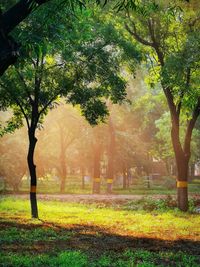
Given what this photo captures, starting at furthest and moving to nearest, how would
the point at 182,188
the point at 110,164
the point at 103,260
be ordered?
1. the point at 110,164
2. the point at 182,188
3. the point at 103,260

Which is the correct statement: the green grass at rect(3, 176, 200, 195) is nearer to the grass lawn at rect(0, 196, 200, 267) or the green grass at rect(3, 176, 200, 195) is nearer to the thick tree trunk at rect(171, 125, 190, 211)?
the thick tree trunk at rect(171, 125, 190, 211)

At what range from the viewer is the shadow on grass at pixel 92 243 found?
11250 millimetres

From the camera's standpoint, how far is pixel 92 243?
1246cm

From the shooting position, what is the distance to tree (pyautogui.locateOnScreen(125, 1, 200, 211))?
19031 millimetres

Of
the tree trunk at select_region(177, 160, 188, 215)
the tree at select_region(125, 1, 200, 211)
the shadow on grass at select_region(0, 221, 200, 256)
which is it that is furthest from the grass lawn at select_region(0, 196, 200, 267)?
the tree at select_region(125, 1, 200, 211)

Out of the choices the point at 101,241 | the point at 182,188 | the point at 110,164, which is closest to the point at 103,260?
the point at 101,241

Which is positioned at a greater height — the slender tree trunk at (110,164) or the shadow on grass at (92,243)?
the slender tree trunk at (110,164)

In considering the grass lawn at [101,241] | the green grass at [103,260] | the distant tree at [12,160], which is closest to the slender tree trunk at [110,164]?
the distant tree at [12,160]

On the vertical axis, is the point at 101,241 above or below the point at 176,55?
below

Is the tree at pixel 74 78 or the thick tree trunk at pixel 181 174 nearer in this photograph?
the tree at pixel 74 78

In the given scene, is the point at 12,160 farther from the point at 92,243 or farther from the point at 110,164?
the point at 92,243

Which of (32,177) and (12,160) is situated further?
(12,160)

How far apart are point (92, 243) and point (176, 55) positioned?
33.5ft

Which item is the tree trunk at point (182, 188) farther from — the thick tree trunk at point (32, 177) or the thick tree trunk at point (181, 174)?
the thick tree trunk at point (32, 177)
